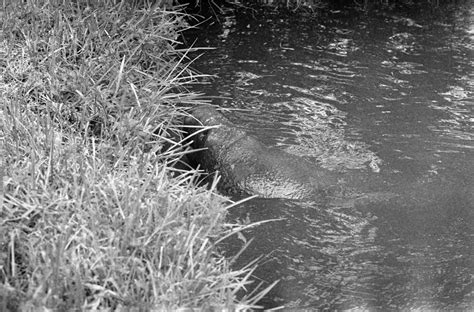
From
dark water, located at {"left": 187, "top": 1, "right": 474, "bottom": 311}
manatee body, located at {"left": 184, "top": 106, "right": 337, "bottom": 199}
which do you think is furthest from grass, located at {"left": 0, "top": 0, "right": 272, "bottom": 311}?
dark water, located at {"left": 187, "top": 1, "right": 474, "bottom": 311}

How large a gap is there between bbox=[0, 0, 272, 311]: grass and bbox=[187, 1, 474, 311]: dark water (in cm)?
43

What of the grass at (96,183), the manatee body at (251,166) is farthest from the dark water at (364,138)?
Answer: the grass at (96,183)

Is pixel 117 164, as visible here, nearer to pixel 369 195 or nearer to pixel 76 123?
pixel 76 123

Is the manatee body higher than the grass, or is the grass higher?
the grass

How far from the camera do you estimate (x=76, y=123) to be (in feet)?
14.3

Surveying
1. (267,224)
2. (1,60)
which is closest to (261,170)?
(267,224)

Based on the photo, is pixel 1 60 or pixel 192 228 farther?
pixel 1 60

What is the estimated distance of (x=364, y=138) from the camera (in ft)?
17.3

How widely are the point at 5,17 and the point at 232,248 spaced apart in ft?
8.19

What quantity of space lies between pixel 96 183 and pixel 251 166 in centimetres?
127

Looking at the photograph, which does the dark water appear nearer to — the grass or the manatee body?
the manatee body

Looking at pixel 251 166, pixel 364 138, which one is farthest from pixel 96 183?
pixel 364 138

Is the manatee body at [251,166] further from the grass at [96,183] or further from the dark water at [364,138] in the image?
the grass at [96,183]

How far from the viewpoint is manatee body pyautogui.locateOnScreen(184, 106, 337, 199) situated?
452cm
